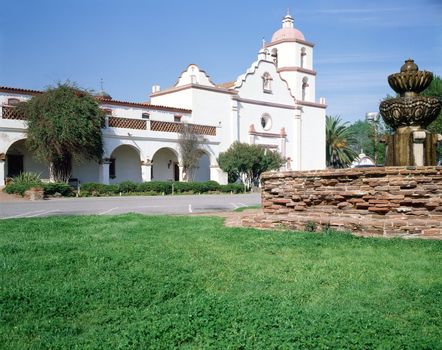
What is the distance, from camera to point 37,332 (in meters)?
3.63

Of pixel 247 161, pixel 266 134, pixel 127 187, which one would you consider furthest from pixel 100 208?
pixel 266 134

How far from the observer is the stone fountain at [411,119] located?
9.86 metres

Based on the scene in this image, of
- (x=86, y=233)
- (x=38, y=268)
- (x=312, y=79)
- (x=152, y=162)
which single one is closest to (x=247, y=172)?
(x=152, y=162)

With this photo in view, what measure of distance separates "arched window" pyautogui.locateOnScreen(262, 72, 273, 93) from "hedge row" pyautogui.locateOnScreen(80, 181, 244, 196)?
42.4 feet

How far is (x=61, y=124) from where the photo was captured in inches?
1011

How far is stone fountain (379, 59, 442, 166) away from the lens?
388 inches

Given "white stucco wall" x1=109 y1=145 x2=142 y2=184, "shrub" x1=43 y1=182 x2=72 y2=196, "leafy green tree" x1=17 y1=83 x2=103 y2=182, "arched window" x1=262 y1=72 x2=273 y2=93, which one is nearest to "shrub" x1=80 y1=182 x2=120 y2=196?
"shrub" x1=43 y1=182 x2=72 y2=196

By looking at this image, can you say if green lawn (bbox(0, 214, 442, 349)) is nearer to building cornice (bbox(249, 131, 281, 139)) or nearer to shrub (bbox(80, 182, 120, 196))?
shrub (bbox(80, 182, 120, 196))

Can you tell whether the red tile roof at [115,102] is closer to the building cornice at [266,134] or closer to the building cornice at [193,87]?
the building cornice at [193,87]

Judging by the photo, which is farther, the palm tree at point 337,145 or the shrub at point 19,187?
the palm tree at point 337,145

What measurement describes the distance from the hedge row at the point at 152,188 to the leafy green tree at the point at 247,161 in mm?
2629

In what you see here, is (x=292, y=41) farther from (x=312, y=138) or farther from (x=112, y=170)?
(x=112, y=170)

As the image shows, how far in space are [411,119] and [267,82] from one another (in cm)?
3356

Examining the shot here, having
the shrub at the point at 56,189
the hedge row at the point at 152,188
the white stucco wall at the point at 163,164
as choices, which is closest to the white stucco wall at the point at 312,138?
the white stucco wall at the point at 163,164
